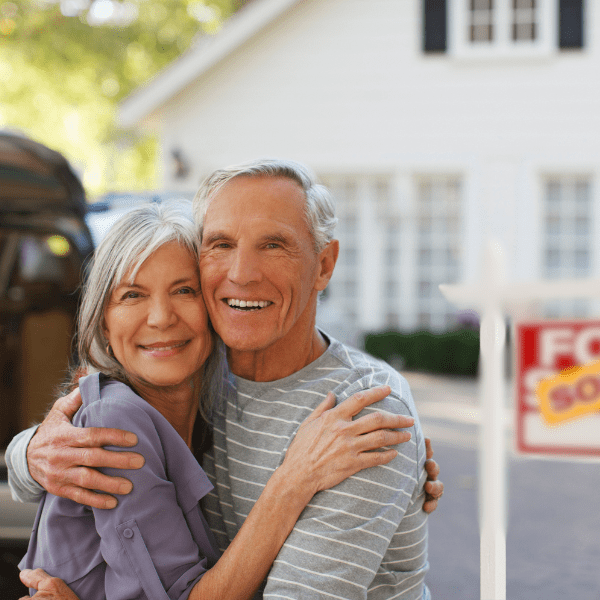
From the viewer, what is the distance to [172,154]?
11.2 metres

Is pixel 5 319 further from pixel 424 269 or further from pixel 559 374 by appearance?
pixel 424 269

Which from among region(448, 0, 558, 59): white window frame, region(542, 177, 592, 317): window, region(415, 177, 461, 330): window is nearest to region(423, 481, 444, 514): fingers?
region(415, 177, 461, 330): window

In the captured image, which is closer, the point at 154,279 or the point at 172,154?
the point at 154,279

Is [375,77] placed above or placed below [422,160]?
above

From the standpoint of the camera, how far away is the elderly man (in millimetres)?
1787

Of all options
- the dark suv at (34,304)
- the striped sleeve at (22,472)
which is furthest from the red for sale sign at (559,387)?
the dark suv at (34,304)

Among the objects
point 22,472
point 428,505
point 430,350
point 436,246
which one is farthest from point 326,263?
point 436,246

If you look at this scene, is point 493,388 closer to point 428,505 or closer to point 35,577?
point 428,505

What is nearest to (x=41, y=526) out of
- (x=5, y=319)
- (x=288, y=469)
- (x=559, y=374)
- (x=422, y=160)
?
(x=288, y=469)

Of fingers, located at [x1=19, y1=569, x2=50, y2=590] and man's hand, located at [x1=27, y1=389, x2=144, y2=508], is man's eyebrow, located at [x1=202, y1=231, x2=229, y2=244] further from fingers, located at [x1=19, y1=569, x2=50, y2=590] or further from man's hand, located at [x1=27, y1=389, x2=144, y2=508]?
fingers, located at [x1=19, y1=569, x2=50, y2=590]

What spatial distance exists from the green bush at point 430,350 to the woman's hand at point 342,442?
908cm

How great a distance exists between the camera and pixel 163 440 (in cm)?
183

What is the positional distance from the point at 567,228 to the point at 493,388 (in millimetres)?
10303

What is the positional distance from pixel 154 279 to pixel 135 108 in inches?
388
